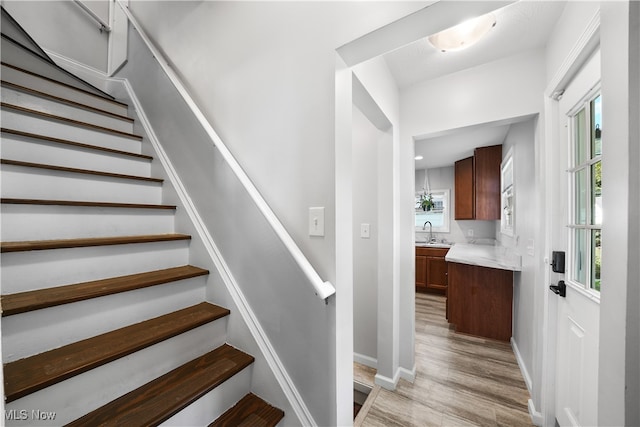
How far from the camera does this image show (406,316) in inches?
82.5

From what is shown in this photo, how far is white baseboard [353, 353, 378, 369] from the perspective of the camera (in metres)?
2.24

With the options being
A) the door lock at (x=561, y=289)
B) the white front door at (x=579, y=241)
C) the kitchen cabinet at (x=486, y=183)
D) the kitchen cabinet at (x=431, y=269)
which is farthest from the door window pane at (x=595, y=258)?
the kitchen cabinet at (x=431, y=269)

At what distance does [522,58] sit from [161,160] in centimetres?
269

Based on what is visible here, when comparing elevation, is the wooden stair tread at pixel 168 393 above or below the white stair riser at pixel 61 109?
below

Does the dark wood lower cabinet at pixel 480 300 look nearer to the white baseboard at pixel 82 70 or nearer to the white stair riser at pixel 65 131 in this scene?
the white stair riser at pixel 65 131

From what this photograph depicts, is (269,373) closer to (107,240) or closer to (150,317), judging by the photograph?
(150,317)

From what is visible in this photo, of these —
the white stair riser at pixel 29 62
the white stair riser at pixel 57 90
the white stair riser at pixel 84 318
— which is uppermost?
the white stair riser at pixel 29 62

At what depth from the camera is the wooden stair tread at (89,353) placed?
0.78 meters

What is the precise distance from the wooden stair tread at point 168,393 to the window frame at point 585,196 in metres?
1.74

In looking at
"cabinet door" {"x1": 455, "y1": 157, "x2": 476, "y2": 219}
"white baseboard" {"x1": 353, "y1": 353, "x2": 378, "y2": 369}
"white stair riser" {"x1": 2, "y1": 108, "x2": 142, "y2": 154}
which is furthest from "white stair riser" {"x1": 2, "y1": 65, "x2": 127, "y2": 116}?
"cabinet door" {"x1": 455, "y1": 157, "x2": 476, "y2": 219}

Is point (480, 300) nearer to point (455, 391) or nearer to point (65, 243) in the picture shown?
point (455, 391)

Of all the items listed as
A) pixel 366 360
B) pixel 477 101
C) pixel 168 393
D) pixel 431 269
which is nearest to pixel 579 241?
pixel 477 101

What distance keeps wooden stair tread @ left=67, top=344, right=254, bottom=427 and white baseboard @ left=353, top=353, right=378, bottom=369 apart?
1464 mm

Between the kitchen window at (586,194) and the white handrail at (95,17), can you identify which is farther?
the white handrail at (95,17)
